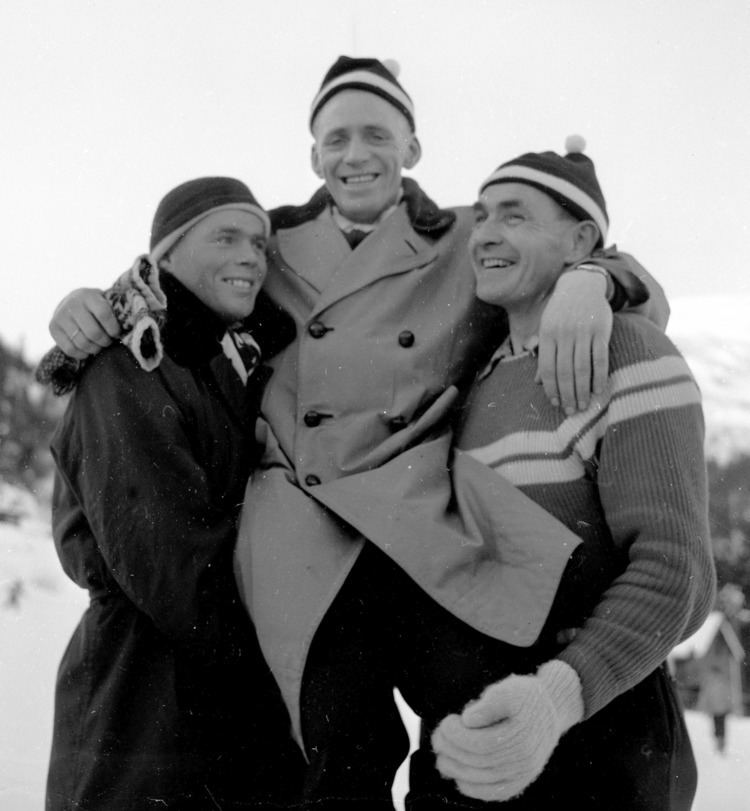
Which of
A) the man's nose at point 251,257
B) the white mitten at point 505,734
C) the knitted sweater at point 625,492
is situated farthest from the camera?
the man's nose at point 251,257

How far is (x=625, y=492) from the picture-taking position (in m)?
1.46

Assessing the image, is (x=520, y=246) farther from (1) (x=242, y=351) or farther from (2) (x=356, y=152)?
(1) (x=242, y=351)

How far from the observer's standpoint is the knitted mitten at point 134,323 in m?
1.59

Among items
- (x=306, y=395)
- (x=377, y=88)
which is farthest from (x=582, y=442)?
(x=377, y=88)

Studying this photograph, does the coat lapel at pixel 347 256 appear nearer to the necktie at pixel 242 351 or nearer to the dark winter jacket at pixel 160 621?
the necktie at pixel 242 351

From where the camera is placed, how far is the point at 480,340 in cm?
179

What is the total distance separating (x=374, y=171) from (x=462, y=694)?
0.93 m

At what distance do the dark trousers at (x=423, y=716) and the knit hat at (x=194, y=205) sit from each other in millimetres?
675

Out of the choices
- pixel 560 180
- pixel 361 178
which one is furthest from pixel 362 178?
pixel 560 180

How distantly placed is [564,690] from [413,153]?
3.53 feet

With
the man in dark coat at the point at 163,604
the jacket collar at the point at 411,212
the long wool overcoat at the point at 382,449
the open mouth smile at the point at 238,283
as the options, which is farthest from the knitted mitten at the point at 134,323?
the jacket collar at the point at 411,212

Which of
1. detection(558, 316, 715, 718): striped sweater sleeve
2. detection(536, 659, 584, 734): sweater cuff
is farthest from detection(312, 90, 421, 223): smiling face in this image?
detection(536, 659, 584, 734): sweater cuff

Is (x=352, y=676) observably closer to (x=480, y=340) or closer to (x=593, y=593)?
(x=593, y=593)

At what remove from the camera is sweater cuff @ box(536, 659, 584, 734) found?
1.33 m
